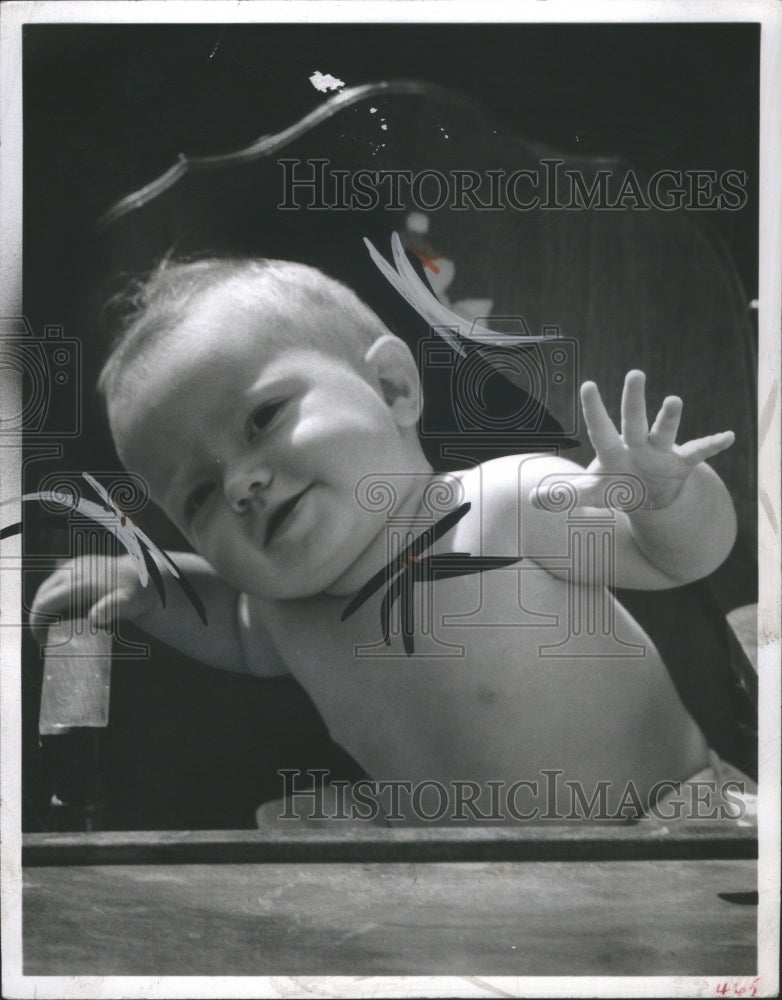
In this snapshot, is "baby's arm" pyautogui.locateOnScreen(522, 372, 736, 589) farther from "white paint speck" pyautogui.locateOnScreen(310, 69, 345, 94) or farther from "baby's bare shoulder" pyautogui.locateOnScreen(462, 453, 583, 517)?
"white paint speck" pyautogui.locateOnScreen(310, 69, 345, 94)

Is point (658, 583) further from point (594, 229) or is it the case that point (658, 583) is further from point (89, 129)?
point (89, 129)

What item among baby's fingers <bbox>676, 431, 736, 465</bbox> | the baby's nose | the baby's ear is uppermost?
the baby's ear

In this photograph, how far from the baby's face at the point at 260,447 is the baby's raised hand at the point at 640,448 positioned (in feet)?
1.45

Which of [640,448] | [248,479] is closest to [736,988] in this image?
[640,448]

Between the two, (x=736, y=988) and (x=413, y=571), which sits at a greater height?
(x=413, y=571)

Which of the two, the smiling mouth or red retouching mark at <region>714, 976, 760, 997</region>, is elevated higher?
the smiling mouth

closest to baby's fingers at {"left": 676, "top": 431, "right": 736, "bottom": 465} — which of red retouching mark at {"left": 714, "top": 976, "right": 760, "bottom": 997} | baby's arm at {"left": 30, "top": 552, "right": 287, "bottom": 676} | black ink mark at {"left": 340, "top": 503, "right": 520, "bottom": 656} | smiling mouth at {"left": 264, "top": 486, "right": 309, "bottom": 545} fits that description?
black ink mark at {"left": 340, "top": 503, "right": 520, "bottom": 656}

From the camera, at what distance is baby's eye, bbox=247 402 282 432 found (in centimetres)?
239

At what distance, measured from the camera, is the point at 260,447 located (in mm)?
2391

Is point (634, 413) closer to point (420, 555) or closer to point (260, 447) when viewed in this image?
point (420, 555)

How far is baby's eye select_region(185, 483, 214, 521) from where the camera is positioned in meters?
2.42

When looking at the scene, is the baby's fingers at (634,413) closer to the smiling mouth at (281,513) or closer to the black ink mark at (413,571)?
the black ink mark at (413,571)

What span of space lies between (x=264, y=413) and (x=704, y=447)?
1.03 m

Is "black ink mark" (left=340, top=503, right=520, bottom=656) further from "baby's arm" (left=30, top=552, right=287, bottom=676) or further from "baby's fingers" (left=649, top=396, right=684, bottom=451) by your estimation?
"baby's fingers" (left=649, top=396, right=684, bottom=451)
